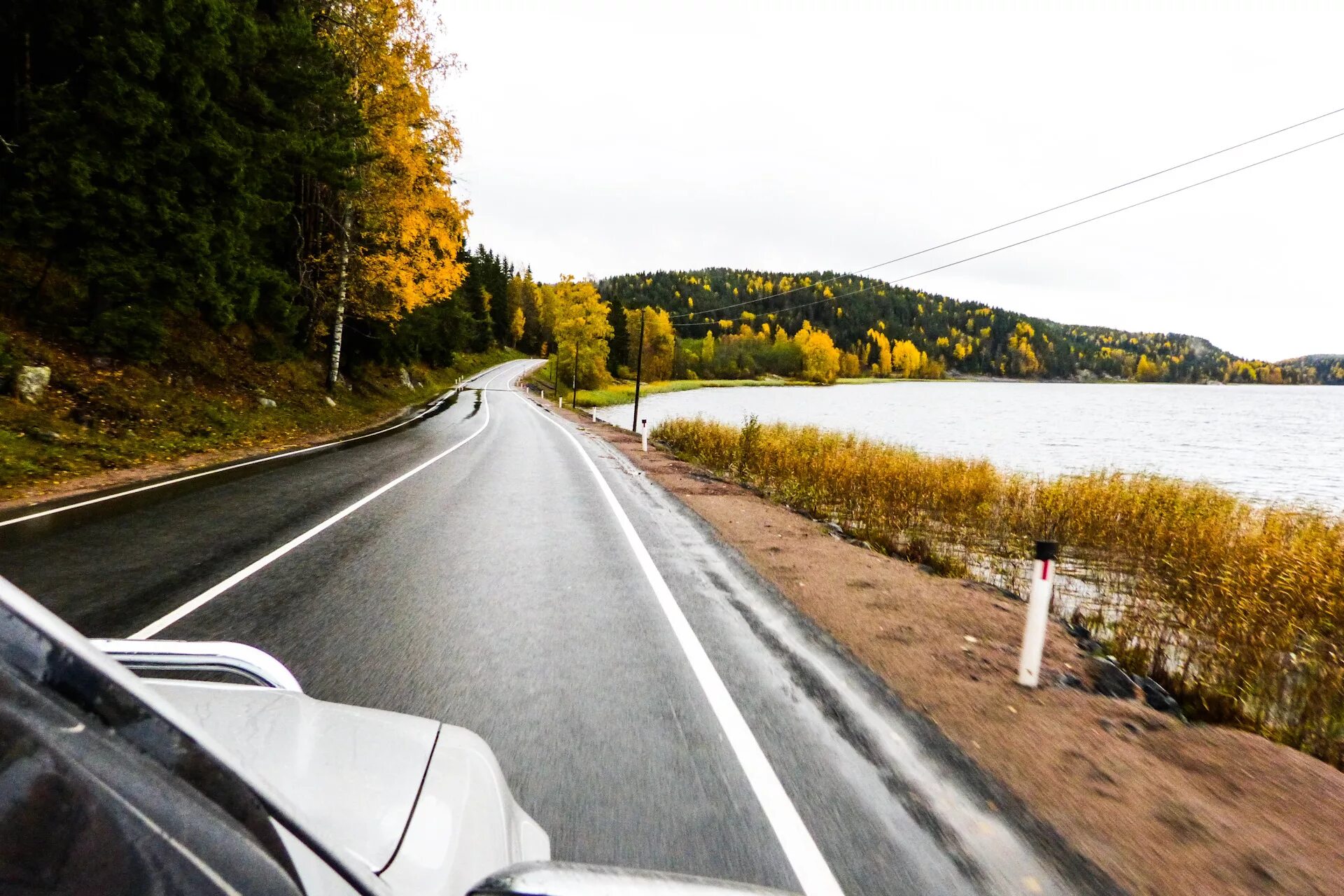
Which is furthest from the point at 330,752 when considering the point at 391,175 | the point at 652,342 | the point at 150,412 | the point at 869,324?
the point at 869,324

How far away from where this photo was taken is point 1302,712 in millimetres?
4328

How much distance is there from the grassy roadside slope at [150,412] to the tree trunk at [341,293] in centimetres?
77

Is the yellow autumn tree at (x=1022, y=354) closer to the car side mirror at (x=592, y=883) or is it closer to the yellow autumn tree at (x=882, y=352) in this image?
the yellow autumn tree at (x=882, y=352)

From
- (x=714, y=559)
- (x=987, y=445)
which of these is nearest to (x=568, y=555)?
(x=714, y=559)

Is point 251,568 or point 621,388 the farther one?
point 621,388

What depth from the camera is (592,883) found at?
1093 mm

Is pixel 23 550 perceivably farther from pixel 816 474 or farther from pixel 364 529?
pixel 816 474

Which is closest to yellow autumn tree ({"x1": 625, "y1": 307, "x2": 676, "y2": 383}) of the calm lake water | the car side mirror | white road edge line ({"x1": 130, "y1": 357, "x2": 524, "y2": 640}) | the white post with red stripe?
the calm lake water

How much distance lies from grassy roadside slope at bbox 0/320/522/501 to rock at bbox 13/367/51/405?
131 mm

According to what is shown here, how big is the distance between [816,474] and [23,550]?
40.9 feet

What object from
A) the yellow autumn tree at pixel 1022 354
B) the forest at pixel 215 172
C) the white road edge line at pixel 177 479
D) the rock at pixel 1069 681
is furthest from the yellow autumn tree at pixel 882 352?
the rock at pixel 1069 681

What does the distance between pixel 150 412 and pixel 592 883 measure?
52.0 feet

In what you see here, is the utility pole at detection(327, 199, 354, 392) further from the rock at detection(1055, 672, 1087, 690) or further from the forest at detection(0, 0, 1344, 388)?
the rock at detection(1055, 672, 1087, 690)

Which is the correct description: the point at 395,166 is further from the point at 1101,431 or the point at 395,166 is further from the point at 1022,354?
the point at 1022,354
